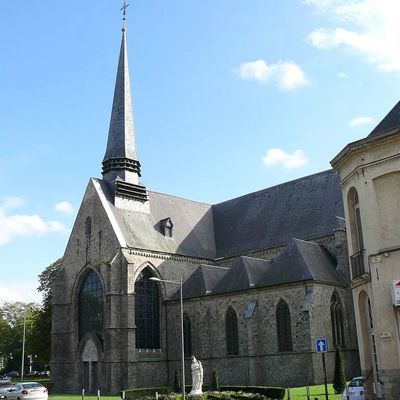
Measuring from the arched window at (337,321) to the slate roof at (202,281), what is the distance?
832 centimetres

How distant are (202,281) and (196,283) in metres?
0.73

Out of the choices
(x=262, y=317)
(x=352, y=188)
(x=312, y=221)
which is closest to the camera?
(x=352, y=188)

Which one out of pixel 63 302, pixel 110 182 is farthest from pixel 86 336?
pixel 110 182

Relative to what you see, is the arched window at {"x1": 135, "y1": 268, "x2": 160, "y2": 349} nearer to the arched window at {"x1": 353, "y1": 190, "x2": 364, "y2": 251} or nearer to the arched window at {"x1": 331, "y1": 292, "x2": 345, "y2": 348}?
the arched window at {"x1": 331, "y1": 292, "x2": 345, "y2": 348}

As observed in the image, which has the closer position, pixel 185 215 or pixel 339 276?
pixel 339 276

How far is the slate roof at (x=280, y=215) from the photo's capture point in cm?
3706

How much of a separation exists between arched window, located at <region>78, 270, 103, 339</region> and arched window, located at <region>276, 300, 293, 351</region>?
1342 centimetres

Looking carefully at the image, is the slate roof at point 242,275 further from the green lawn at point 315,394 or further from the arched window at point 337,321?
the green lawn at point 315,394

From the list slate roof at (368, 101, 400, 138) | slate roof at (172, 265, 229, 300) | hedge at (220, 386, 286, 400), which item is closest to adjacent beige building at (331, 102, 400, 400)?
slate roof at (368, 101, 400, 138)

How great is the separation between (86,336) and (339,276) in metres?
18.4

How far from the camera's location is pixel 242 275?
3422 cm

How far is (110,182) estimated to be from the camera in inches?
1639

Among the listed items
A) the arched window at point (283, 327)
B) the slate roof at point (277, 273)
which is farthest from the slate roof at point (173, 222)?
the arched window at point (283, 327)

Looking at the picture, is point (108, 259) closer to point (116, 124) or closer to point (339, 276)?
point (116, 124)
